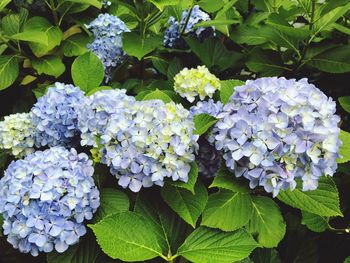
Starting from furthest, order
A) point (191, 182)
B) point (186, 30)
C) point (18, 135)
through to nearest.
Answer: point (186, 30)
point (18, 135)
point (191, 182)

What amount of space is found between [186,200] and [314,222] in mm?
527

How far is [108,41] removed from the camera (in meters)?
1.87

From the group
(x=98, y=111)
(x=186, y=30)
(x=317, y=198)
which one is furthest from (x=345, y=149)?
(x=186, y=30)

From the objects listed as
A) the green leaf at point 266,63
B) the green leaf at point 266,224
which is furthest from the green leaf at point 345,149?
the green leaf at point 266,63

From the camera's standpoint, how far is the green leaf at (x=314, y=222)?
5.14 ft

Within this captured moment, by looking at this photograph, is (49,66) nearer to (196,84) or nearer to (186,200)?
(196,84)

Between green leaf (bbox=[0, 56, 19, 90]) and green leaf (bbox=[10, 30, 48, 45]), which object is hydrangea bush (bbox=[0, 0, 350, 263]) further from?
green leaf (bbox=[0, 56, 19, 90])

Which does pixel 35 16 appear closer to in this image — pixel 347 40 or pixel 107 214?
pixel 107 214

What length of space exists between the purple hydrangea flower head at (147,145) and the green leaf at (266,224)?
243 mm

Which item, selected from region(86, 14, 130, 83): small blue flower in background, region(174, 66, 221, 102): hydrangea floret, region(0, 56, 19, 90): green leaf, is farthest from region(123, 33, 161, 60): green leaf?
region(0, 56, 19, 90): green leaf

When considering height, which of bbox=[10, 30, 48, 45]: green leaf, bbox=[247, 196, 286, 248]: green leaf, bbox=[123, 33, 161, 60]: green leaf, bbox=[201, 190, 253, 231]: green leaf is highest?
bbox=[10, 30, 48, 45]: green leaf

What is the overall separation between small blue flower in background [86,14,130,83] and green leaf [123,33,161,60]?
0.09 metres

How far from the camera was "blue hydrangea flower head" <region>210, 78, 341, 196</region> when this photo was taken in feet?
3.67

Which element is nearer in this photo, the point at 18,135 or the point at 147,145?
the point at 147,145
